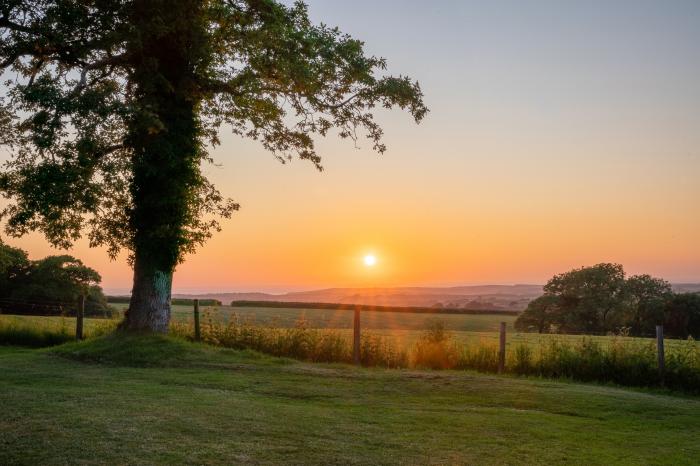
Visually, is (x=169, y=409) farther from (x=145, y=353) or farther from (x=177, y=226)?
(x=177, y=226)

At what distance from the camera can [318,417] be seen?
1184 cm

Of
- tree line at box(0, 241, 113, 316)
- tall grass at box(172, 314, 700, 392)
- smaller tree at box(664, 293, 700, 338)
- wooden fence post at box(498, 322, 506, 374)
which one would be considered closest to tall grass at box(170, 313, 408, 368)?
tall grass at box(172, 314, 700, 392)

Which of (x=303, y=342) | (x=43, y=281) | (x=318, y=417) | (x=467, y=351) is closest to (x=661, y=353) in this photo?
(x=467, y=351)

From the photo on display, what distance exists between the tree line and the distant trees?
136 feet

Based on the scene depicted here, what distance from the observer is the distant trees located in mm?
58897

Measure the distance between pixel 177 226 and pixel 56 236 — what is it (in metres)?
4.36

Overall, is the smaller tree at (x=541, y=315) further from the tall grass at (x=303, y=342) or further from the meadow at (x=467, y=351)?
the tall grass at (x=303, y=342)

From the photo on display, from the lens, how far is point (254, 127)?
1035 inches

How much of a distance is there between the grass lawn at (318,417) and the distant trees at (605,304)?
45502mm

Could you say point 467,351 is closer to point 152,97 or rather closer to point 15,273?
point 152,97

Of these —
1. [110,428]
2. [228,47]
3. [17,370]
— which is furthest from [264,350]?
[110,428]

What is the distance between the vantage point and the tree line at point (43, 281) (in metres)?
44.8

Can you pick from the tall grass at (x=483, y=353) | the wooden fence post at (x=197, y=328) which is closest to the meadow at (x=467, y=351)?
the tall grass at (x=483, y=353)

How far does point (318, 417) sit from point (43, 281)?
129ft
